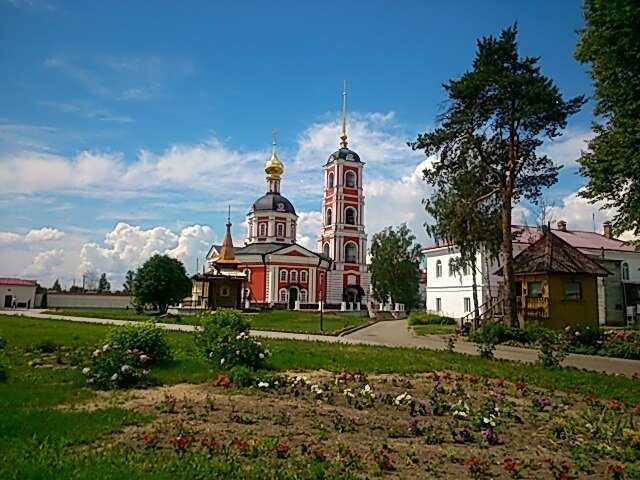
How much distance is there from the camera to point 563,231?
42.8m

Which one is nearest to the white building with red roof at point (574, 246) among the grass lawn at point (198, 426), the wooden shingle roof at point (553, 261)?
the wooden shingle roof at point (553, 261)

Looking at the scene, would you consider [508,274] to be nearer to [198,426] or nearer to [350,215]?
[198,426]

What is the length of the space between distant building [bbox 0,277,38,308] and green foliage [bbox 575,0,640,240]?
57.7 m

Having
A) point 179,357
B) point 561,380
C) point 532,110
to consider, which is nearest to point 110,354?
point 179,357

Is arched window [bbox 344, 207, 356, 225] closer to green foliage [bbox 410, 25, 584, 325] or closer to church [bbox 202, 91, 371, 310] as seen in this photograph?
church [bbox 202, 91, 371, 310]

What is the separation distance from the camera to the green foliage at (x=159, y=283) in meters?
41.5

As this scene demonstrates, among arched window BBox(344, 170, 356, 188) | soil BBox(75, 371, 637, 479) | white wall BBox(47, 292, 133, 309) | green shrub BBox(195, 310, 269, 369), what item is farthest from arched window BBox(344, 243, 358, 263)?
soil BBox(75, 371, 637, 479)

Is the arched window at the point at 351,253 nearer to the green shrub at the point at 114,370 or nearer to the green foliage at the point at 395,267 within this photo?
the green foliage at the point at 395,267

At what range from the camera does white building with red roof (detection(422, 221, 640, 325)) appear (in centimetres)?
3772

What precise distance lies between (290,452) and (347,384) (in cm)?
435

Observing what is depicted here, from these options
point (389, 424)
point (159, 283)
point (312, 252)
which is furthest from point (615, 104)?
point (312, 252)

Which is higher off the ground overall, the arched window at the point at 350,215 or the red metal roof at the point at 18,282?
the arched window at the point at 350,215

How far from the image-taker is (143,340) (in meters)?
10.8

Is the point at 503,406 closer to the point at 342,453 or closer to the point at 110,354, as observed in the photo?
the point at 342,453
